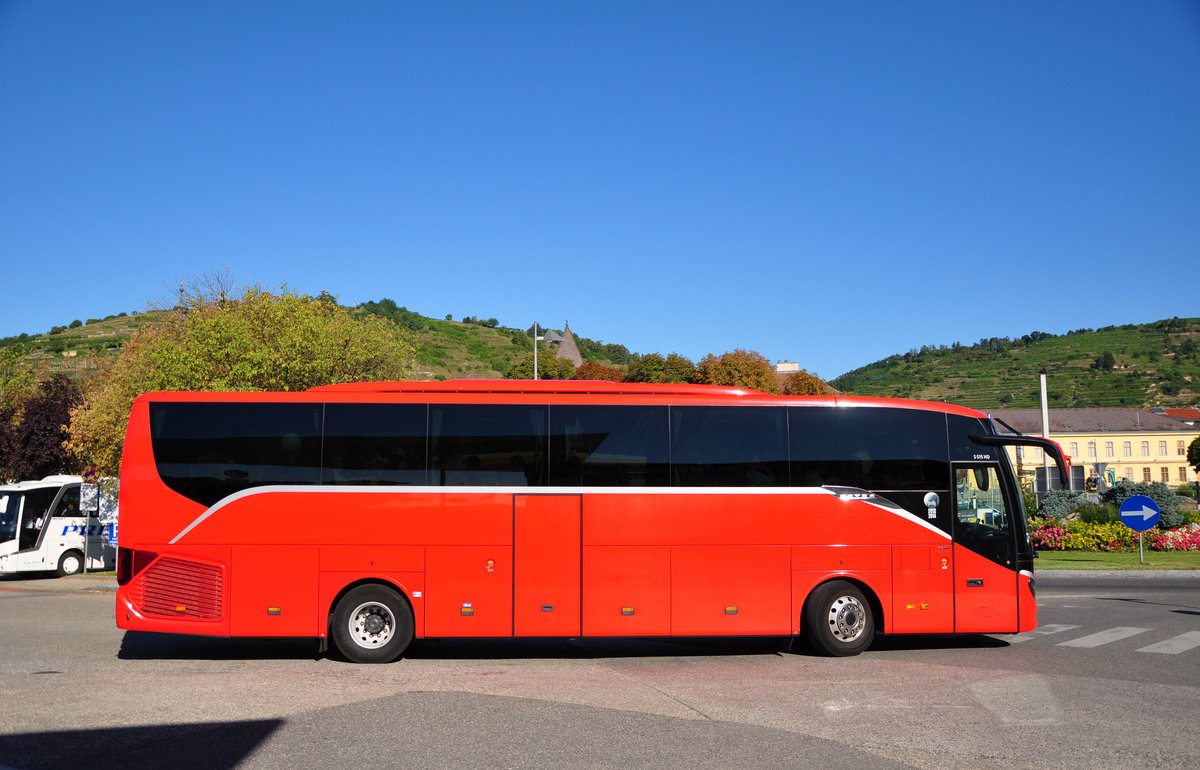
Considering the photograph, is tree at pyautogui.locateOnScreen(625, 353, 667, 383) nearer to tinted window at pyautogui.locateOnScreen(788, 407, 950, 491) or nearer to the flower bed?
the flower bed

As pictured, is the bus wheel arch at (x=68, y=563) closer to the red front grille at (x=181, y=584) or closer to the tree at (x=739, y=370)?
the red front grille at (x=181, y=584)

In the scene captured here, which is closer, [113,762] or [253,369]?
[113,762]

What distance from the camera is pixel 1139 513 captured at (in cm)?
2291

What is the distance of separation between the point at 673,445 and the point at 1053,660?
5.26 m

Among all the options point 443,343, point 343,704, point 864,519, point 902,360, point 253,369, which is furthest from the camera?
point 902,360

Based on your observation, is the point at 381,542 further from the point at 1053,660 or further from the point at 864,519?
the point at 1053,660

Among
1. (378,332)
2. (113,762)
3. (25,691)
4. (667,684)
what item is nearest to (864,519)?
(667,684)

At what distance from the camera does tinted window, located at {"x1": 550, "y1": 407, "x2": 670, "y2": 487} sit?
1123 centimetres

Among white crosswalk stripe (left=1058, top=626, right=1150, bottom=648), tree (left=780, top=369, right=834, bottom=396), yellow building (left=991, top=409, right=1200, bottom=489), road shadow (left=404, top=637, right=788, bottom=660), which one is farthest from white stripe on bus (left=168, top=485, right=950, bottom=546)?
yellow building (left=991, top=409, right=1200, bottom=489)

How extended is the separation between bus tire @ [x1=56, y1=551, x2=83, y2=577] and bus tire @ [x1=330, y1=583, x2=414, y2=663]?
19606mm

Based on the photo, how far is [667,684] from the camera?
9.66 meters

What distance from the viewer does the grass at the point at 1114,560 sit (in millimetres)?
23000

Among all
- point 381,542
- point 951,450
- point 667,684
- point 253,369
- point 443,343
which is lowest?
point 667,684

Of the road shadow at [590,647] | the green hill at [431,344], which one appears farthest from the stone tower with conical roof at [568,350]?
the road shadow at [590,647]
